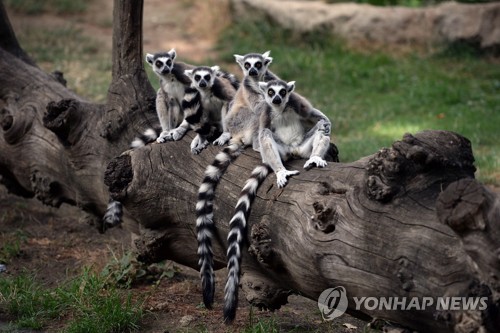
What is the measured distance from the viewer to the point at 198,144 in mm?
→ 5445

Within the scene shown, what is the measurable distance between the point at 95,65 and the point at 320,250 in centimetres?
890

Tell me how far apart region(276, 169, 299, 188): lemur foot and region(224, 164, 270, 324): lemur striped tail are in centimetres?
17

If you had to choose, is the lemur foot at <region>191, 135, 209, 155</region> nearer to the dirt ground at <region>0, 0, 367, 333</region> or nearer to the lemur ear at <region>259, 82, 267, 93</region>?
the lemur ear at <region>259, 82, 267, 93</region>

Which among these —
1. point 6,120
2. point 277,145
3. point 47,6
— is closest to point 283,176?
point 277,145

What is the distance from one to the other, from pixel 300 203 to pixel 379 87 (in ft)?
24.3

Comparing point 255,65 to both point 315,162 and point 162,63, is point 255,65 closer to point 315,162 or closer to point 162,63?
point 162,63

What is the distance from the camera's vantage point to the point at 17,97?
7.13m

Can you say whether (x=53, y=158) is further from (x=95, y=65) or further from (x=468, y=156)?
(x=95, y=65)

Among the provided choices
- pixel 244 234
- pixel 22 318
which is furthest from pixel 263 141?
pixel 22 318

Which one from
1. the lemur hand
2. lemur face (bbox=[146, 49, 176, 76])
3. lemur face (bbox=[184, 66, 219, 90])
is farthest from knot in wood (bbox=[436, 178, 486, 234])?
lemur face (bbox=[146, 49, 176, 76])

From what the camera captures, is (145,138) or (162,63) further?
(162,63)

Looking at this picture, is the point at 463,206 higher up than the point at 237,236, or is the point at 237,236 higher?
the point at 463,206

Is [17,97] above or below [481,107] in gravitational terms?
above

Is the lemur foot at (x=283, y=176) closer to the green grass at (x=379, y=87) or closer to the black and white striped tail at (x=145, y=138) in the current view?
the black and white striped tail at (x=145, y=138)
